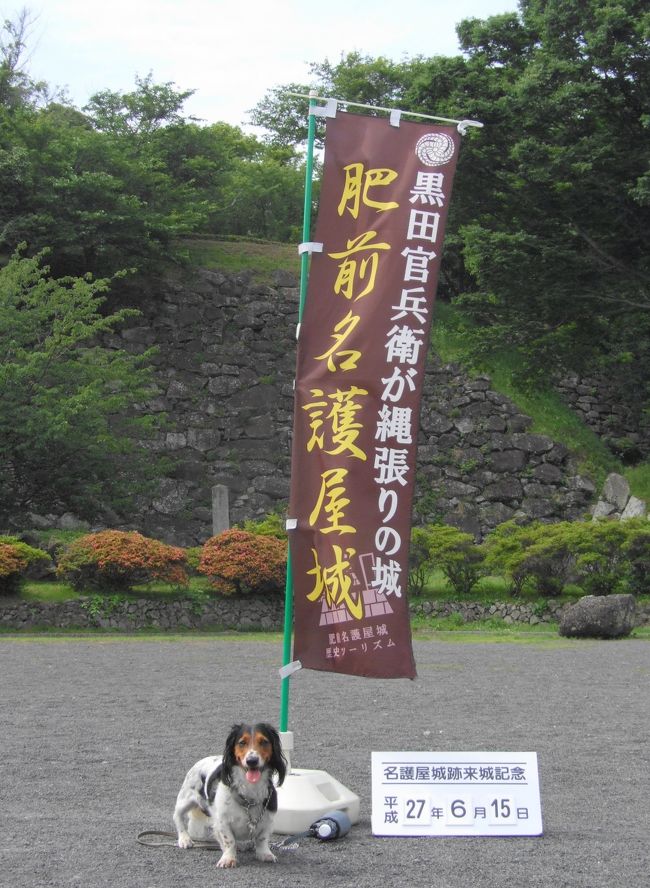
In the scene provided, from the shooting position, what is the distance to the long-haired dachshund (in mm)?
4816

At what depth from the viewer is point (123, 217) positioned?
26594mm

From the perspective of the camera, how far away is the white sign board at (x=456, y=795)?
5297 mm

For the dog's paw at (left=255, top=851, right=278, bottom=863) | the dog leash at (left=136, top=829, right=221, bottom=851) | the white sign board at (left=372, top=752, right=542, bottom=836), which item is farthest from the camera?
the white sign board at (left=372, top=752, right=542, bottom=836)

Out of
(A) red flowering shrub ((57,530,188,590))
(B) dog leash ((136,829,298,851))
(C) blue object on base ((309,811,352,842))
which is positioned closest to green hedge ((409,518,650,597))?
(A) red flowering shrub ((57,530,188,590))

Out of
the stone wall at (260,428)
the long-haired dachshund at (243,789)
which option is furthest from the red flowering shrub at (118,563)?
the long-haired dachshund at (243,789)

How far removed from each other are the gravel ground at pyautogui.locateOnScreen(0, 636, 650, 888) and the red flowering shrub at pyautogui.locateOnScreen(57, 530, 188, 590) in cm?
194

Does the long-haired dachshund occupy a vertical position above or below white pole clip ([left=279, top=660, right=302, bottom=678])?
below

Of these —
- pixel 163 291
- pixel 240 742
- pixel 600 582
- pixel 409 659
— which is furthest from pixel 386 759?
pixel 163 291

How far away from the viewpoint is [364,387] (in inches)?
229

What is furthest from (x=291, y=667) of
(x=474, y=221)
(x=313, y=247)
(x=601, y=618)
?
(x=474, y=221)

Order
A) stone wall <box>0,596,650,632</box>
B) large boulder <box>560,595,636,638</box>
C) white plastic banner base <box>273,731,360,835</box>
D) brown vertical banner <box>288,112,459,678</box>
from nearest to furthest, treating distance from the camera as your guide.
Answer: white plastic banner base <box>273,731,360,835</box>
brown vertical banner <box>288,112,459,678</box>
large boulder <box>560,595,636,638</box>
stone wall <box>0,596,650,632</box>

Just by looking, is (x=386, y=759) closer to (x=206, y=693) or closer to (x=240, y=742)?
(x=240, y=742)

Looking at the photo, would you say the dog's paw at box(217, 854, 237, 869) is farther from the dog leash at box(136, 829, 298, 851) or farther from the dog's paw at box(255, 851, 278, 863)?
the dog leash at box(136, 829, 298, 851)

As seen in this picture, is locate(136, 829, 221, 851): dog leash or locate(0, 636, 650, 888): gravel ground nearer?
locate(0, 636, 650, 888): gravel ground
